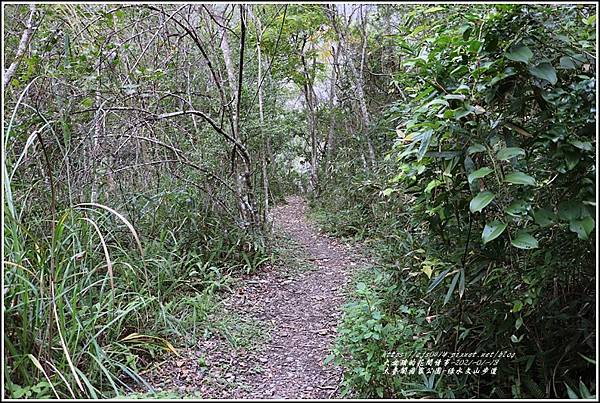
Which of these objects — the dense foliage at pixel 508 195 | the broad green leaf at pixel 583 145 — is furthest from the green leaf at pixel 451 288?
the broad green leaf at pixel 583 145

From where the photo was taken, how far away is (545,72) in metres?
1.41

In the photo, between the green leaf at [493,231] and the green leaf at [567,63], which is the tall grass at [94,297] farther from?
the green leaf at [567,63]

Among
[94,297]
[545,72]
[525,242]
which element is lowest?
[94,297]

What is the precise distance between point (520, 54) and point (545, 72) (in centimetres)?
10

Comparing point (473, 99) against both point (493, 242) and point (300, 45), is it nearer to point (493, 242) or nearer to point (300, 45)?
point (493, 242)

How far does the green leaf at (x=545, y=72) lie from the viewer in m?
1.39

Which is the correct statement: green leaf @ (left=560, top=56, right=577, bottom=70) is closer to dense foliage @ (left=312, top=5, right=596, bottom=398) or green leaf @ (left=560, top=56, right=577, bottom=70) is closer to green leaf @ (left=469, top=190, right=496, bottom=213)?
dense foliage @ (left=312, top=5, right=596, bottom=398)

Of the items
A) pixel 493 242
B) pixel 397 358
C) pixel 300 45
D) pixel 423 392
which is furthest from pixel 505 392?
pixel 300 45

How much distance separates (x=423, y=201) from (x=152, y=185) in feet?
7.61

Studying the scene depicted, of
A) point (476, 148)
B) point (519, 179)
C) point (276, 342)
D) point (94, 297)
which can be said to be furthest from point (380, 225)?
point (519, 179)

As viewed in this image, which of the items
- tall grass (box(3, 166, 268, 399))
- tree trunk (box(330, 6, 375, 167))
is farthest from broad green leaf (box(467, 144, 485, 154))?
tree trunk (box(330, 6, 375, 167))

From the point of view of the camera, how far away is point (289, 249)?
14.4 feet

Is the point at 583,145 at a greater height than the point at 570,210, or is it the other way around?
the point at 583,145

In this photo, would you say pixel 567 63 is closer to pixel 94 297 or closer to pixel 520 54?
pixel 520 54
